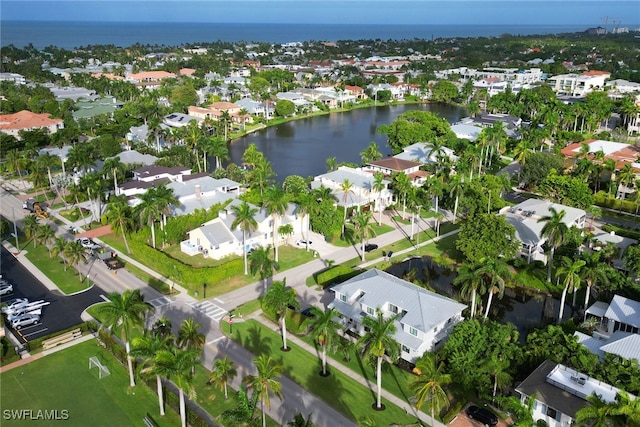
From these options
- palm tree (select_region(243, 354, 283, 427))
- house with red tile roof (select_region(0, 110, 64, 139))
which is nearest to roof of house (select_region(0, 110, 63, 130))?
house with red tile roof (select_region(0, 110, 64, 139))

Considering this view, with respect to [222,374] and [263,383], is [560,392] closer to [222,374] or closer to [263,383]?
[263,383]

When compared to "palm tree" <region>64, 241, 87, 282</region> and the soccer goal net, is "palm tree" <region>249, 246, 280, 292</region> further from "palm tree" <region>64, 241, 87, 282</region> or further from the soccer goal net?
"palm tree" <region>64, 241, 87, 282</region>

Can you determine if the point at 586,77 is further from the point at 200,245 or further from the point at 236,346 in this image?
the point at 236,346

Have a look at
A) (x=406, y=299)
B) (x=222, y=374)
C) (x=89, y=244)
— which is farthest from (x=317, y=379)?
(x=89, y=244)

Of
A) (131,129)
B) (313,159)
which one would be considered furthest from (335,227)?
(131,129)

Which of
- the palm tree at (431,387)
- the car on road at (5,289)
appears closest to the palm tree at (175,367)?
the palm tree at (431,387)

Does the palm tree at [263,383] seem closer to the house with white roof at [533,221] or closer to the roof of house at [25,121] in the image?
the house with white roof at [533,221]

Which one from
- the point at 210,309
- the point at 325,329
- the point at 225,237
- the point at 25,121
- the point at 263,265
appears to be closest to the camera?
the point at 325,329
